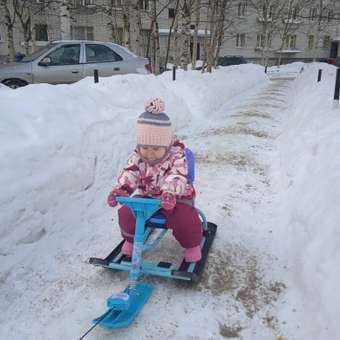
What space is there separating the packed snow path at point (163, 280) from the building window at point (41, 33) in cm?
2915

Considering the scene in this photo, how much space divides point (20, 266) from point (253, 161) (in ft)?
12.3

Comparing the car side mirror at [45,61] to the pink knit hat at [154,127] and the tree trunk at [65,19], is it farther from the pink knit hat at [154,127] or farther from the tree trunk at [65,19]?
the pink knit hat at [154,127]

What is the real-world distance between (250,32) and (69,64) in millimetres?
35291

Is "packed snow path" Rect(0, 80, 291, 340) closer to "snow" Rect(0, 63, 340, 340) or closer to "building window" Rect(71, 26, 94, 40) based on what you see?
"snow" Rect(0, 63, 340, 340)

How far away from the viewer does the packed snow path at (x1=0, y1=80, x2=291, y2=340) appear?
98.5 inches

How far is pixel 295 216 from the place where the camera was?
11.7 ft

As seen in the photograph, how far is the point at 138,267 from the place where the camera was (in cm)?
269

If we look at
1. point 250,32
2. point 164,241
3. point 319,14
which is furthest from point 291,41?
point 164,241

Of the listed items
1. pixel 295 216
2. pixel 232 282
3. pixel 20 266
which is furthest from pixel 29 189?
pixel 295 216

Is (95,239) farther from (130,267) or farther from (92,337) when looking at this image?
(92,337)

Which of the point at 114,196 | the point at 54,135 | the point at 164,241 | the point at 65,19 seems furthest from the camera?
the point at 65,19

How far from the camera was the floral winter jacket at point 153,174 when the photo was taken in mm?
2936

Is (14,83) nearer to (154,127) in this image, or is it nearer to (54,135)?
(54,135)

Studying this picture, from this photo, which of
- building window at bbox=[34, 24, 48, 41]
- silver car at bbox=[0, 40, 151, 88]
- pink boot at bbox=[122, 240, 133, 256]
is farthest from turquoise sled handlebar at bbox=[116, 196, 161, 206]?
building window at bbox=[34, 24, 48, 41]
